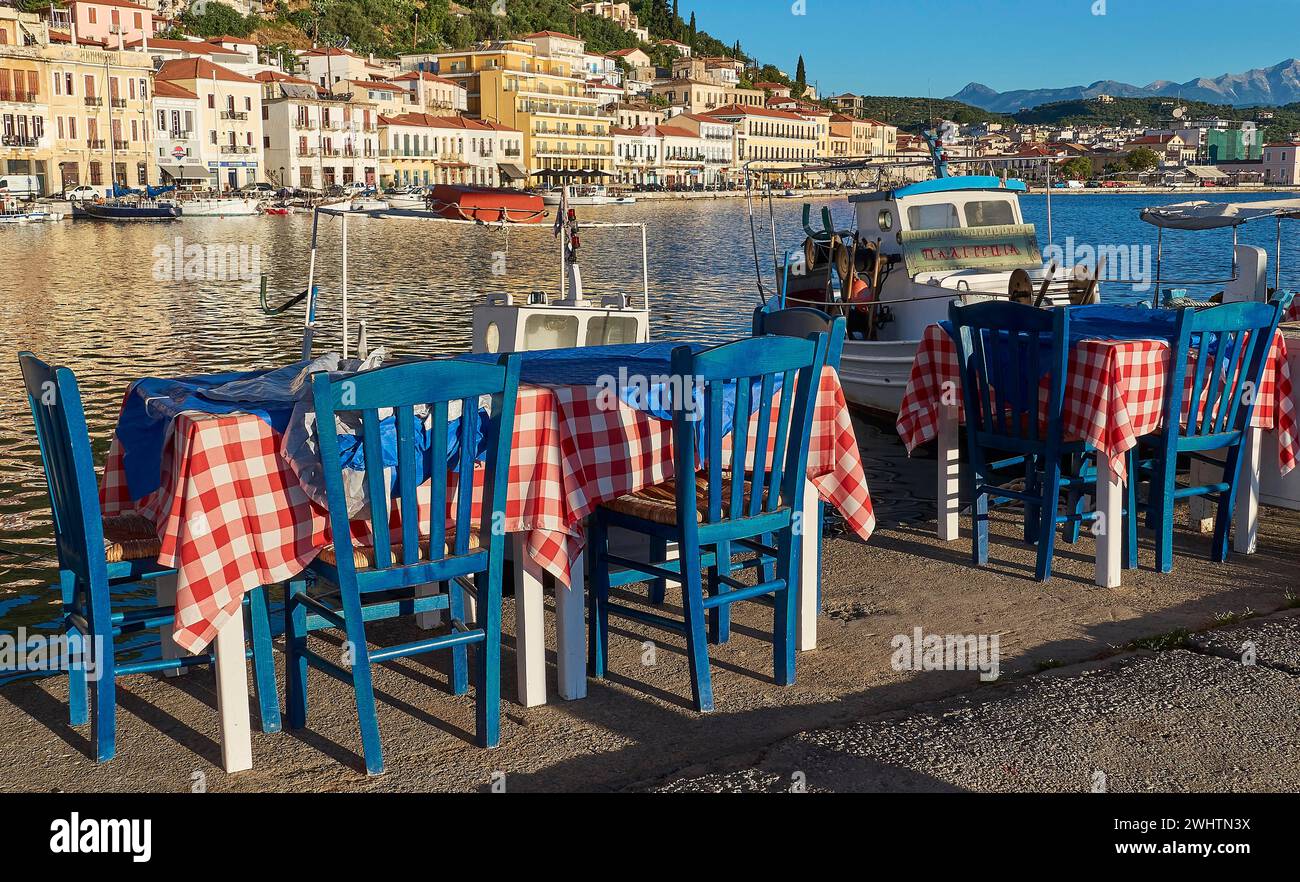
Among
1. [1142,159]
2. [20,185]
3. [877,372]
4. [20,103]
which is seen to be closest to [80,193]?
[20,185]

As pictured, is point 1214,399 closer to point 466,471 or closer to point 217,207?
point 466,471

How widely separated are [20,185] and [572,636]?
58.1 metres

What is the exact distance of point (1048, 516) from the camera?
15.9 ft

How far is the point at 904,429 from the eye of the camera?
5.60 metres

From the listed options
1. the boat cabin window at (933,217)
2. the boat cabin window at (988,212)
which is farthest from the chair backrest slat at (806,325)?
the boat cabin window at (988,212)

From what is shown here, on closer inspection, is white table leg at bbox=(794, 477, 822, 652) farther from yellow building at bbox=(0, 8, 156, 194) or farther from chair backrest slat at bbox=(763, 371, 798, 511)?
yellow building at bbox=(0, 8, 156, 194)

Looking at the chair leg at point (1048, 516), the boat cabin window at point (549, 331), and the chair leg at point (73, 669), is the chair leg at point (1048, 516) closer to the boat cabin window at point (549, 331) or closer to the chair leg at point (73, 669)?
the chair leg at point (73, 669)

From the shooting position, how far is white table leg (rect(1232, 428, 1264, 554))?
5.16 meters

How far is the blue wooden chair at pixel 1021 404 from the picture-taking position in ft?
15.6

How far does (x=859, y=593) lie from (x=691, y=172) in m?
97.8

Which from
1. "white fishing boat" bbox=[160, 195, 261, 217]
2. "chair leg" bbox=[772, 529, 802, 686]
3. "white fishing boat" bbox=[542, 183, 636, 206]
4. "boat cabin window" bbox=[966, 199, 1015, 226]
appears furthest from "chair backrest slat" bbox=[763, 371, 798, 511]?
"white fishing boat" bbox=[542, 183, 636, 206]

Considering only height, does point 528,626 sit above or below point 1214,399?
below

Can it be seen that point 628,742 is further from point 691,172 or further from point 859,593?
point 691,172

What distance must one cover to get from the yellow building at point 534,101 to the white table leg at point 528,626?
8172cm
